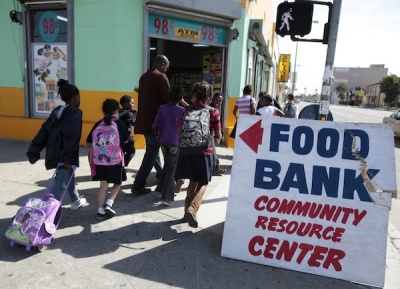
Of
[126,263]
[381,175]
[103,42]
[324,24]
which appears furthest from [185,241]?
[103,42]

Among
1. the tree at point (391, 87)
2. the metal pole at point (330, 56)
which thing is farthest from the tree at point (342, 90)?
the metal pole at point (330, 56)

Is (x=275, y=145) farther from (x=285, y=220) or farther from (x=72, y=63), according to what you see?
(x=72, y=63)

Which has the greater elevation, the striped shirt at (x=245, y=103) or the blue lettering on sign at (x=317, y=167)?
the striped shirt at (x=245, y=103)

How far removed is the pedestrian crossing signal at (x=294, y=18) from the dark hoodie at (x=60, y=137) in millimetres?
3144

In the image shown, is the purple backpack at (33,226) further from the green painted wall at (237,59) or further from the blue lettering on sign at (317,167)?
the green painted wall at (237,59)

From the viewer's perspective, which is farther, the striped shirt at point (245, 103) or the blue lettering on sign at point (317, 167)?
the striped shirt at point (245, 103)

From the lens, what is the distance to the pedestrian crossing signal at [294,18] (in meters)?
4.63

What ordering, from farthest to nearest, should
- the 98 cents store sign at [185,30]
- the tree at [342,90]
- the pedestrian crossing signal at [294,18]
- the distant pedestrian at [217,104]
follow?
the tree at [342,90] → the 98 cents store sign at [185,30] → the distant pedestrian at [217,104] → the pedestrian crossing signal at [294,18]

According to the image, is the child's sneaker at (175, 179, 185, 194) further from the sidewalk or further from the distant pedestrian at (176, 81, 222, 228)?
the distant pedestrian at (176, 81, 222, 228)

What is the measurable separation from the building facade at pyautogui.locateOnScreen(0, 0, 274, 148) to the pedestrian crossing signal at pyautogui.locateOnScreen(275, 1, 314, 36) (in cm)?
353

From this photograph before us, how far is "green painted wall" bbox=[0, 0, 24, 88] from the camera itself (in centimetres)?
796

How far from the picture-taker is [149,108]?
485 centimetres

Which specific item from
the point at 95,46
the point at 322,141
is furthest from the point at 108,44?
the point at 322,141

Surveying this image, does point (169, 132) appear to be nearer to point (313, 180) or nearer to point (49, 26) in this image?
point (313, 180)
